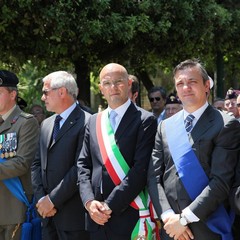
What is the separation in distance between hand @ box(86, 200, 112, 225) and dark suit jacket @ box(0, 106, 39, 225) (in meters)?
1.07

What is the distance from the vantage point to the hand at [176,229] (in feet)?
11.8

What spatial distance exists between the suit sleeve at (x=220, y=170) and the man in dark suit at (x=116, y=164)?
2.00 ft

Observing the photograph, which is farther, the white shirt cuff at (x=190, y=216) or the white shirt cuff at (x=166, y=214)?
the white shirt cuff at (x=166, y=214)

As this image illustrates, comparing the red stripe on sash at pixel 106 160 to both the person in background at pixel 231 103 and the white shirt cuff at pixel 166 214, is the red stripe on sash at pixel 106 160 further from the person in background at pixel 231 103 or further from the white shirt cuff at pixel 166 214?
the person in background at pixel 231 103

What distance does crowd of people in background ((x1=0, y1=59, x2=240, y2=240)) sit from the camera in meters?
3.60

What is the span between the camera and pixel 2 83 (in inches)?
193

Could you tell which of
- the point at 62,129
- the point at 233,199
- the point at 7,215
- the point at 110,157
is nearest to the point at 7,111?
the point at 62,129

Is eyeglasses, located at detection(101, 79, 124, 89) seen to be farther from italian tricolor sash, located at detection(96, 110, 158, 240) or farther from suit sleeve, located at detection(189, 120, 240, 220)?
suit sleeve, located at detection(189, 120, 240, 220)

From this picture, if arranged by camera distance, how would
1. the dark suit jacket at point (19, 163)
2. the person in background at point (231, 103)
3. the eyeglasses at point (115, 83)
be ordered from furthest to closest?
the person in background at point (231, 103)
the dark suit jacket at point (19, 163)
the eyeglasses at point (115, 83)

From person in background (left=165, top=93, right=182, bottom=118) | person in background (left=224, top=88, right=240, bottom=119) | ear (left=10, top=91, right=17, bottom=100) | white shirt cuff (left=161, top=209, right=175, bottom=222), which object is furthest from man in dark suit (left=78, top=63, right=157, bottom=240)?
person in background (left=224, top=88, right=240, bottom=119)

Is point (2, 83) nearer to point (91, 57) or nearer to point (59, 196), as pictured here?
point (59, 196)

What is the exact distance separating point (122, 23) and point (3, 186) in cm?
310

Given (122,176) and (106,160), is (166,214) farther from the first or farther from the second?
(106,160)

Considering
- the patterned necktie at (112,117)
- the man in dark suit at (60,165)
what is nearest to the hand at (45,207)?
the man in dark suit at (60,165)
